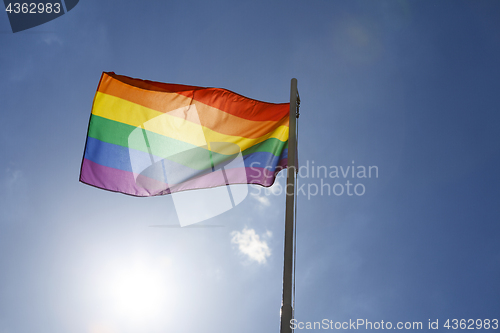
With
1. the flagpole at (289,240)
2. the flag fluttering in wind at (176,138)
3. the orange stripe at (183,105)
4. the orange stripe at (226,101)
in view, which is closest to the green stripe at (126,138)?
the flag fluttering in wind at (176,138)

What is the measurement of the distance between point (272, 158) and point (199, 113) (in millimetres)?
2417

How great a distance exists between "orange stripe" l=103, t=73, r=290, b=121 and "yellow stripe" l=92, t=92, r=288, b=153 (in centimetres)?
50

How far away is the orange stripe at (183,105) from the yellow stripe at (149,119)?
0.12 metres

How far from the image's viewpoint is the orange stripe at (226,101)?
10.6 meters

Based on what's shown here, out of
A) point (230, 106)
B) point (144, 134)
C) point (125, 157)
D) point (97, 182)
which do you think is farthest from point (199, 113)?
point (97, 182)

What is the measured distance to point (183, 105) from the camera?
11328mm

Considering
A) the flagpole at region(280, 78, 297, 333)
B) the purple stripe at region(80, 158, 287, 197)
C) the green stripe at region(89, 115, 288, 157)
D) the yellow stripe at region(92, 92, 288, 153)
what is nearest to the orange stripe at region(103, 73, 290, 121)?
the yellow stripe at region(92, 92, 288, 153)

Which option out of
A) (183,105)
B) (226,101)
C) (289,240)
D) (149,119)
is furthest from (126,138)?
(289,240)

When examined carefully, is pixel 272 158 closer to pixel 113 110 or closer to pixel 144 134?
pixel 144 134

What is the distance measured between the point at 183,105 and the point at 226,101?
1.20m

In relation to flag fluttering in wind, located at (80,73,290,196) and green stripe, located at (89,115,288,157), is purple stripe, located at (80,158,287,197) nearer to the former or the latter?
flag fluttering in wind, located at (80,73,290,196)

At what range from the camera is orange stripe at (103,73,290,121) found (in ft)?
34.8

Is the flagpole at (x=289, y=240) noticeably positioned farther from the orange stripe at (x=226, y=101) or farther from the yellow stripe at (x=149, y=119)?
the yellow stripe at (x=149, y=119)

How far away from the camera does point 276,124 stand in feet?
34.3
